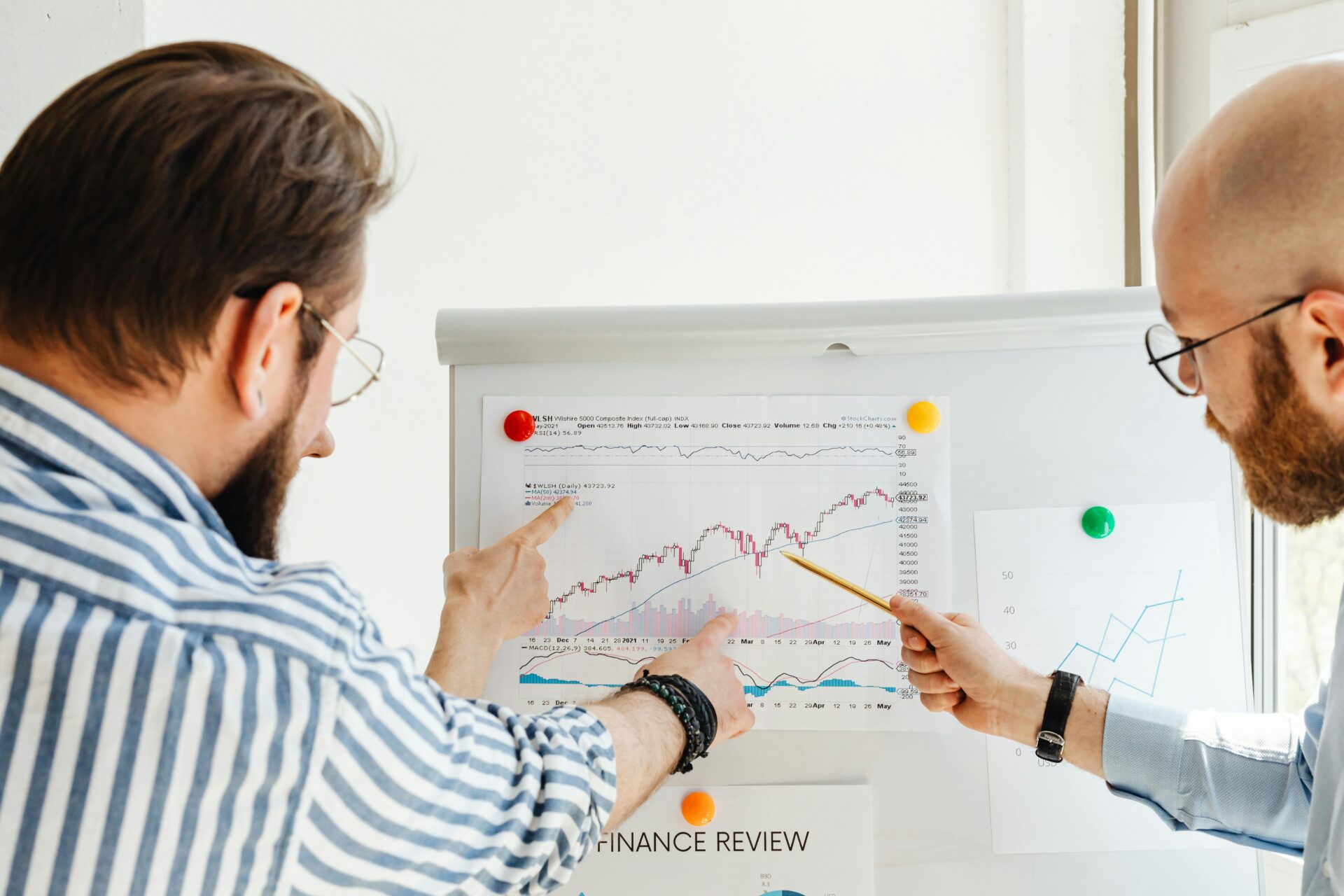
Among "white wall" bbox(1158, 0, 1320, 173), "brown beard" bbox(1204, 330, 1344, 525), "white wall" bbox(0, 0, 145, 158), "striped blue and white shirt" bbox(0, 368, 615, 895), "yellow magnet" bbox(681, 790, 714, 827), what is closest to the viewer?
"striped blue and white shirt" bbox(0, 368, 615, 895)

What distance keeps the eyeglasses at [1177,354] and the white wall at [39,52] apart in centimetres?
140

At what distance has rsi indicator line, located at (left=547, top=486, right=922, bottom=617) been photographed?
109 cm

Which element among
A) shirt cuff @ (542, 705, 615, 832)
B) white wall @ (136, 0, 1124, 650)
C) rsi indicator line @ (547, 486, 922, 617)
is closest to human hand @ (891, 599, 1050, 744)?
Answer: rsi indicator line @ (547, 486, 922, 617)

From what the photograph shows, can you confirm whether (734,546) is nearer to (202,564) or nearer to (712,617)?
(712,617)

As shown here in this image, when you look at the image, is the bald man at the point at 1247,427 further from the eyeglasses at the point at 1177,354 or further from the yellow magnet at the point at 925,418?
Answer: the yellow magnet at the point at 925,418

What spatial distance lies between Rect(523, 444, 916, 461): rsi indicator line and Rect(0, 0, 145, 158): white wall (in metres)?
0.85

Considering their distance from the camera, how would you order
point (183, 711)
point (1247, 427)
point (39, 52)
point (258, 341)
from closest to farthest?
point (183, 711)
point (258, 341)
point (1247, 427)
point (39, 52)

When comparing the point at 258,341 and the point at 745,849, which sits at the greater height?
the point at 258,341

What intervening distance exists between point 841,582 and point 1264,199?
542 mm

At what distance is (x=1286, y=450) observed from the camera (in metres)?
0.87

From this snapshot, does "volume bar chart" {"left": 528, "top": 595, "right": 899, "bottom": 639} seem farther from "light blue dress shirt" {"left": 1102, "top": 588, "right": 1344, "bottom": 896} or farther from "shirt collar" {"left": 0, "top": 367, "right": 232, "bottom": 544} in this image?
"shirt collar" {"left": 0, "top": 367, "right": 232, "bottom": 544}

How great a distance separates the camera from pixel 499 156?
5.28 ft

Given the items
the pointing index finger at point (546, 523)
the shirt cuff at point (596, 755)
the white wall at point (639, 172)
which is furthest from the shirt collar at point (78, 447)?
the white wall at point (639, 172)

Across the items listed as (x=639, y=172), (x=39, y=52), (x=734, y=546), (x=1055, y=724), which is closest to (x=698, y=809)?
(x=734, y=546)
